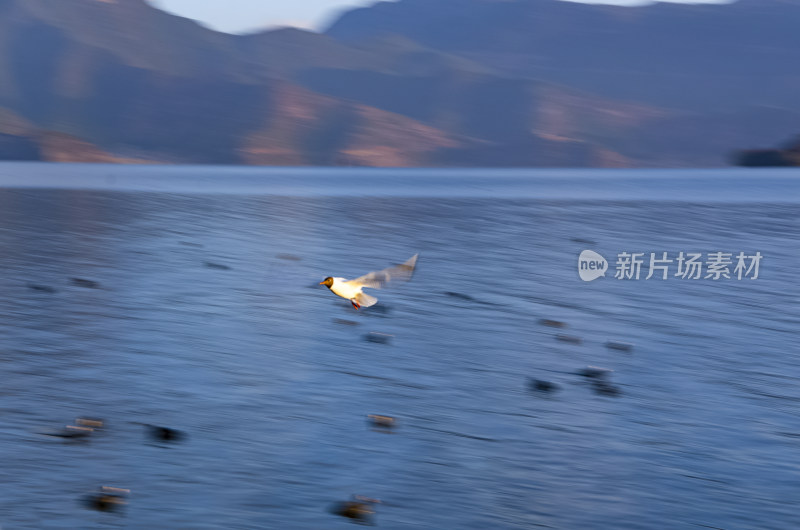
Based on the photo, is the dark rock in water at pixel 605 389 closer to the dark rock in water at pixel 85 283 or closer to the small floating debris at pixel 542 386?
the small floating debris at pixel 542 386

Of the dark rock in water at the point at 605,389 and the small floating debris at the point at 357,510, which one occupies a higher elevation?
the dark rock in water at the point at 605,389

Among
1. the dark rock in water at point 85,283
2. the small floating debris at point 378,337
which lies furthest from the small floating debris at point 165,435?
the dark rock in water at point 85,283

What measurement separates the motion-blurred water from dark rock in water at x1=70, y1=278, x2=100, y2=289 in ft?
1.03

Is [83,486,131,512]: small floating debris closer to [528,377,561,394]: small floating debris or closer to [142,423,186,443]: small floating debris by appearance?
[142,423,186,443]: small floating debris

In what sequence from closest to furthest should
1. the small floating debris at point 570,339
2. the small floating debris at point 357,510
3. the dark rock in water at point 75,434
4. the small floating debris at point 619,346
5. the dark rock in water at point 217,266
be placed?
the small floating debris at point 357,510, the dark rock in water at point 75,434, the small floating debris at point 619,346, the small floating debris at point 570,339, the dark rock in water at point 217,266

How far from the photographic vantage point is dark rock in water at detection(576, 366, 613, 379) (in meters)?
18.6

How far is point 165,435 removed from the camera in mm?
13945

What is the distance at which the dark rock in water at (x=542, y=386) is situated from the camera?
1753 centimetres

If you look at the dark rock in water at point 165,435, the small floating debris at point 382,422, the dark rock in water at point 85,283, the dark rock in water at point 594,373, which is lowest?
the dark rock in water at point 165,435

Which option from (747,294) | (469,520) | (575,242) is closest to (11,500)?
(469,520)

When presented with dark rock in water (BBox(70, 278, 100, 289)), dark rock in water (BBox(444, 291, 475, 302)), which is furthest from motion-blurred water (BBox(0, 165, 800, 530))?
dark rock in water (BBox(70, 278, 100, 289))

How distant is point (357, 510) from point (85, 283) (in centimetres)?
2291

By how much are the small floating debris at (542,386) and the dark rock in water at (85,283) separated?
18.4 meters

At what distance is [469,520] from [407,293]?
761 inches
